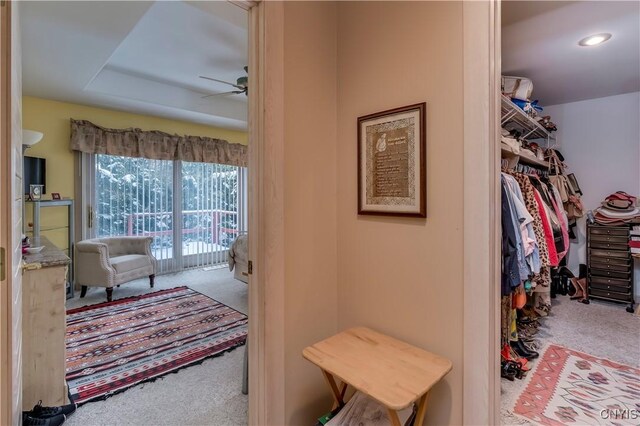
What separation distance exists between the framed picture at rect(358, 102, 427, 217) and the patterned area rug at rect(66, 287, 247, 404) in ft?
6.23

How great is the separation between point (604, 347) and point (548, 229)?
3.60 feet

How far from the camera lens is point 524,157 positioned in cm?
268

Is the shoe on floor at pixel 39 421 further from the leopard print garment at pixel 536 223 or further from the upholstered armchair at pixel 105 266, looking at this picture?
the leopard print garment at pixel 536 223

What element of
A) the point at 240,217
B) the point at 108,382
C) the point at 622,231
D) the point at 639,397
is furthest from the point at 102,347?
the point at 622,231

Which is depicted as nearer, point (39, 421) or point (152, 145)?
point (39, 421)

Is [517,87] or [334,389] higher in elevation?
[517,87]

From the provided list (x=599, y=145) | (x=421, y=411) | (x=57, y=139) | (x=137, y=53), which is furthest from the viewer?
(x=57, y=139)

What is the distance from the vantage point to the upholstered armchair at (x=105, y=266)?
11.7ft

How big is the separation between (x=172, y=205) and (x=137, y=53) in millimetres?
2431

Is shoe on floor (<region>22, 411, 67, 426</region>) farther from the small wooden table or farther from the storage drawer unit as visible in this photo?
the storage drawer unit

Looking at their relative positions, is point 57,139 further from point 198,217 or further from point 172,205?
point 198,217

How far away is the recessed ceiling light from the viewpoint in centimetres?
227

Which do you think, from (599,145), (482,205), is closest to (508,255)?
(482,205)

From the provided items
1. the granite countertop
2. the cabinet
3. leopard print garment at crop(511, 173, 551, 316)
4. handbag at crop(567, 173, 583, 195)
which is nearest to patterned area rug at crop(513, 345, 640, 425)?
leopard print garment at crop(511, 173, 551, 316)
